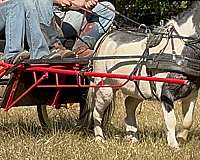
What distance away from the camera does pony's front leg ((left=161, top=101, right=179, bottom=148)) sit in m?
6.42

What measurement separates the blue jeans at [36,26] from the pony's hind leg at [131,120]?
149 cm

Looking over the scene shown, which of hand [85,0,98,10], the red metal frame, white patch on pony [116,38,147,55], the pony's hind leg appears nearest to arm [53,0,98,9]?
hand [85,0,98,10]

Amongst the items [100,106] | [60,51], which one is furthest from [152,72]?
[100,106]

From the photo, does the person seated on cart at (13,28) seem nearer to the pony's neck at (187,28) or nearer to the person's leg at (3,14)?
the person's leg at (3,14)

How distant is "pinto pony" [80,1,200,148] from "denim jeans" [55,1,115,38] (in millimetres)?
141

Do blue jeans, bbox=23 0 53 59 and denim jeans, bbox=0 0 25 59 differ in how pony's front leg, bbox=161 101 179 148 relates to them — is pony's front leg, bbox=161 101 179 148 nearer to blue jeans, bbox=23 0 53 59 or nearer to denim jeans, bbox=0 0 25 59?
blue jeans, bbox=23 0 53 59

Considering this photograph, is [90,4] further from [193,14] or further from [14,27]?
[193,14]

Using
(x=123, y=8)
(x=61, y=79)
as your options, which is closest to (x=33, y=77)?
(x=61, y=79)

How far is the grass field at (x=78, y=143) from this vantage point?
612 cm

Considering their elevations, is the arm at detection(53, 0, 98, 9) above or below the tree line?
above

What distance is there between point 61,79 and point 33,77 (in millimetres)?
298

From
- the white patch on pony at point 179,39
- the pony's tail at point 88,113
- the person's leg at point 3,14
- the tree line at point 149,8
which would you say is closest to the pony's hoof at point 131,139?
the pony's tail at point 88,113

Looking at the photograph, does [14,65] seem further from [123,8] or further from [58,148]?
[123,8]

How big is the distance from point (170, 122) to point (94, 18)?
5.11ft
